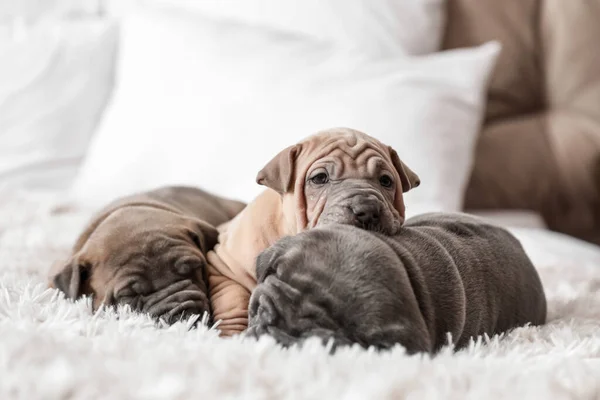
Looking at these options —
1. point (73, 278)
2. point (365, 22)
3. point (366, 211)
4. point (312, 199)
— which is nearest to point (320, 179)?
point (312, 199)

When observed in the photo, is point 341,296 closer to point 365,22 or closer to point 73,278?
point 73,278

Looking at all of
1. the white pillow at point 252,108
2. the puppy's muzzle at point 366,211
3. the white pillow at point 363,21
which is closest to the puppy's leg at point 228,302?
the puppy's muzzle at point 366,211

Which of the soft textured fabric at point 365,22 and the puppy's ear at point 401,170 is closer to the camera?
the puppy's ear at point 401,170

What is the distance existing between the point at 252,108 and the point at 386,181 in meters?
0.86

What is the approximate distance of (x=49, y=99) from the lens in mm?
2291

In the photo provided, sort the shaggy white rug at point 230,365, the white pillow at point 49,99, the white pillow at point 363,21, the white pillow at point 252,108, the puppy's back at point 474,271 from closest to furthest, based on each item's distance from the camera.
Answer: the shaggy white rug at point 230,365 < the puppy's back at point 474,271 < the white pillow at point 252,108 < the white pillow at point 363,21 < the white pillow at point 49,99

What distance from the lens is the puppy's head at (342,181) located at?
2.82ft

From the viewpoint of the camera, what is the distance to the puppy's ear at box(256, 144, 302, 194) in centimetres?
99

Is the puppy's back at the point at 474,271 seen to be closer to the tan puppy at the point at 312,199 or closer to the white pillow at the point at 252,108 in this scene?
the tan puppy at the point at 312,199

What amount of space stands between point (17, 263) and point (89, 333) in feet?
1.97

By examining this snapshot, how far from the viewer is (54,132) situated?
2.28 m

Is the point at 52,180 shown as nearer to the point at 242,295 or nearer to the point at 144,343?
the point at 242,295

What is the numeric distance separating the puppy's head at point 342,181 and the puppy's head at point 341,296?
0.08 meters

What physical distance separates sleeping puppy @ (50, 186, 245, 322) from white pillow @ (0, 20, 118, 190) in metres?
1.18
